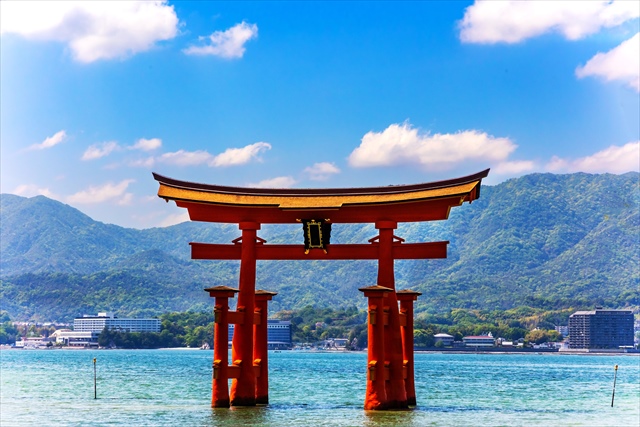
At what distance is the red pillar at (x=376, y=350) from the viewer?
2412 centimetres

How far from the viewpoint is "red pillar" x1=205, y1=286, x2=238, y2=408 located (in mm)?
25000

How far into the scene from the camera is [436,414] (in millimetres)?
27250

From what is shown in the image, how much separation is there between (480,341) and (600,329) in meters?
22.2

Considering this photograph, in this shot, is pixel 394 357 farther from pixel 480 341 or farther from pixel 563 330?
pixel 563 330

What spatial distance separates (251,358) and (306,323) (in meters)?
173

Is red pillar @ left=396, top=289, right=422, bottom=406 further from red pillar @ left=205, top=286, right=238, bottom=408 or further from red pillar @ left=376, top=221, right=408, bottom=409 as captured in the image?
red pillar @ left=205, top=286, right=238, bottom=408

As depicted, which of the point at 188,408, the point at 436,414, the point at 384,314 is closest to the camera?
the point at 384,314

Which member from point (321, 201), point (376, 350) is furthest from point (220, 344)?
point (321, 201)

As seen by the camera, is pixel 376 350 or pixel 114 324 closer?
pixel 376 350

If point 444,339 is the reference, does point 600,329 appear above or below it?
above

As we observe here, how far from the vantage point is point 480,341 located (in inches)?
6565

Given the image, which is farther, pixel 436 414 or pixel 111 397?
pixel 111 397

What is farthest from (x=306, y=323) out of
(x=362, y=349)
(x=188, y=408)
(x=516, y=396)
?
(x=188, y=408)

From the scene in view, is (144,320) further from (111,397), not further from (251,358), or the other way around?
(251,358)
